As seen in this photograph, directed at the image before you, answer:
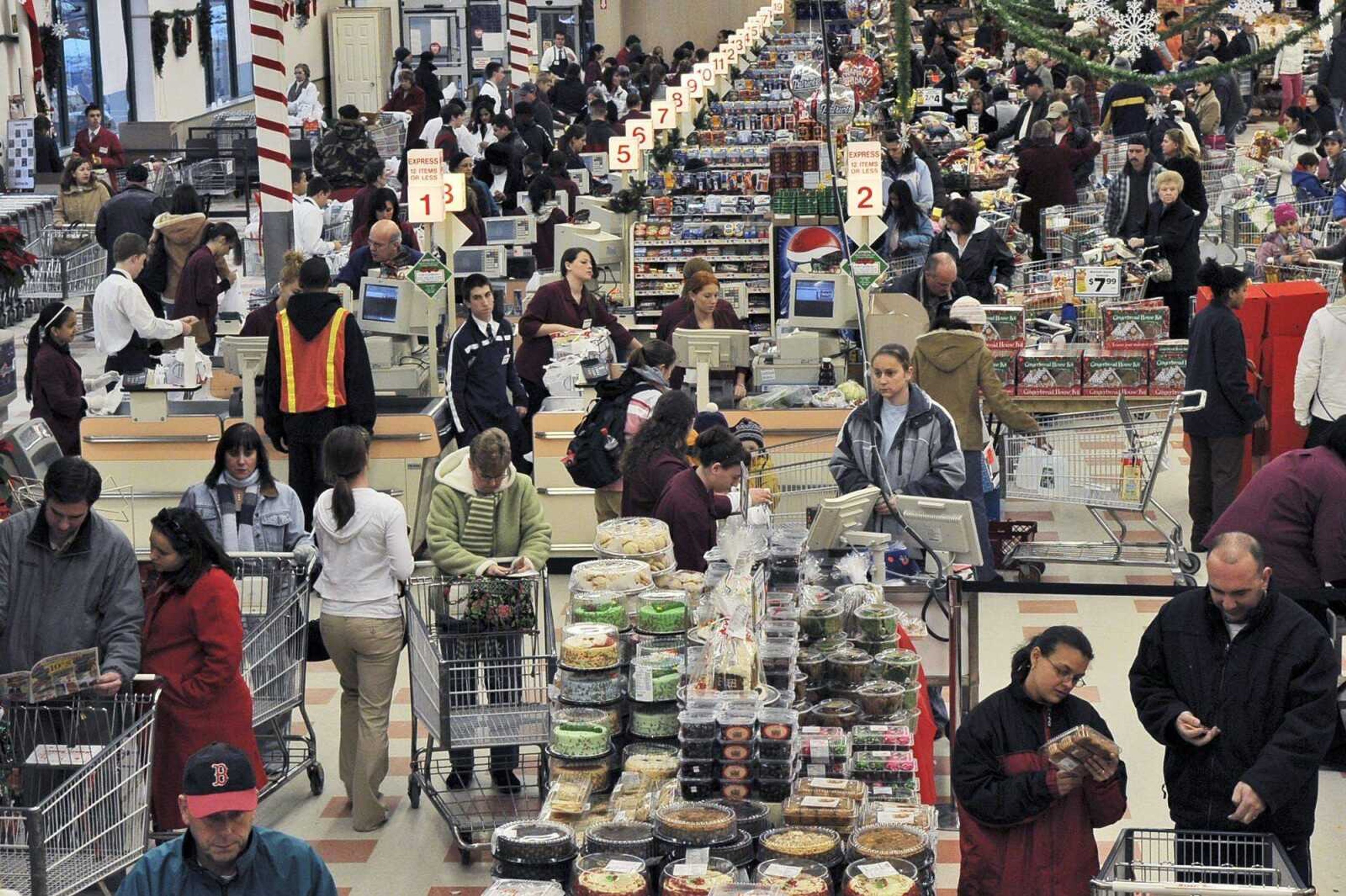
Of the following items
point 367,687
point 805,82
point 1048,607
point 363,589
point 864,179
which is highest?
point 805,82

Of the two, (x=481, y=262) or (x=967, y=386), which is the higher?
(x=481, y=262)

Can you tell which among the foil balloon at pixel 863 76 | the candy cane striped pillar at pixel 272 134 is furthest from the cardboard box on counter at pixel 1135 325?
the foil balloon at pixel 863 76

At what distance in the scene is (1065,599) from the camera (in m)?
9.52

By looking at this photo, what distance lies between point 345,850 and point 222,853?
8.83 feet

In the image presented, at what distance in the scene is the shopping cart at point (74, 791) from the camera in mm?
5328

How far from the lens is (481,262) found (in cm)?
1372

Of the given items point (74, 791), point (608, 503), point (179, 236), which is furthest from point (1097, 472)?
point (179, 236)

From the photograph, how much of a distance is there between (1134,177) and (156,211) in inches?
325

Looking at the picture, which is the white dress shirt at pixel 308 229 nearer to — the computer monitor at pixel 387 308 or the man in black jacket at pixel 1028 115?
the computer monitor at pixel 387 308

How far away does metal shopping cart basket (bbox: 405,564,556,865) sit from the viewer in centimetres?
645

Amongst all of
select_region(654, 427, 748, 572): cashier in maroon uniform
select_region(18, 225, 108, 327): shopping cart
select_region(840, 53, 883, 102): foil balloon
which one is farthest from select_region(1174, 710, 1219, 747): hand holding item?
select_region(18, 225, 108, 327): shopping cart

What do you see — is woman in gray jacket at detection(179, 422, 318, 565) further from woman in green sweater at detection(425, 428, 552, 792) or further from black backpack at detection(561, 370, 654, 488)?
black backpack at detection(561, 370, 654, 488)

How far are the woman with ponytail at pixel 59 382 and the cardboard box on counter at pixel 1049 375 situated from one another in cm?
500

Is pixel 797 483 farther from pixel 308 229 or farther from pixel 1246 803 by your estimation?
pixel 308 229
